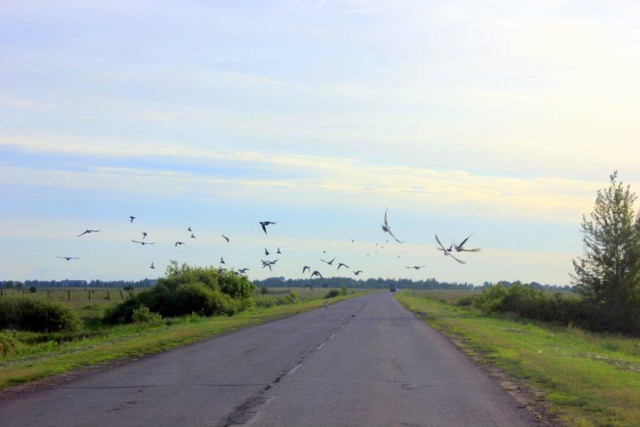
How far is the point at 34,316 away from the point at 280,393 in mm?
33984

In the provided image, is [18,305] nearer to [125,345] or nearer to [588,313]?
[125,345]

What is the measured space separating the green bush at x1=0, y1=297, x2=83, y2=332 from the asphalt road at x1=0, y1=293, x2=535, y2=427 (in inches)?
920

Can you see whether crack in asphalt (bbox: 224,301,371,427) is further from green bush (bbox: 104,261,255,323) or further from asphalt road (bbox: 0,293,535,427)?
green bush (bbox: 104,261,255,323)

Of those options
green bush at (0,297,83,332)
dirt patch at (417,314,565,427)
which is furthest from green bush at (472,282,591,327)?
green bush at (0,297,83,332)

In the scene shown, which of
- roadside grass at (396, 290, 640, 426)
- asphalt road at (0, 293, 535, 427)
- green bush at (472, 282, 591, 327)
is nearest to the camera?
asphalt road at (0, 293, 535, 427)

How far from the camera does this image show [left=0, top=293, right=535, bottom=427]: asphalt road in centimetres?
1044

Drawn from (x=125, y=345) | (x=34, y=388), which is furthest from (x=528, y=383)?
(x=125, y=345)

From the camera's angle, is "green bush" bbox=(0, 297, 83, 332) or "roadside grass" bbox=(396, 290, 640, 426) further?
"green bush" bbox=(0, 297, 83, 332)

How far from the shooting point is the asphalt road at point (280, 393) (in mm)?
10438

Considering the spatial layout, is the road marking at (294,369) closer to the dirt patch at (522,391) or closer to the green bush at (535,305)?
the dirt patch at (522,391)

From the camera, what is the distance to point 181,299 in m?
52.5

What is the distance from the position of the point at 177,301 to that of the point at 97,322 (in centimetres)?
575

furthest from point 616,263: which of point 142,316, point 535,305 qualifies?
point 142,316

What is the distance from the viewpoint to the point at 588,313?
149 ft
